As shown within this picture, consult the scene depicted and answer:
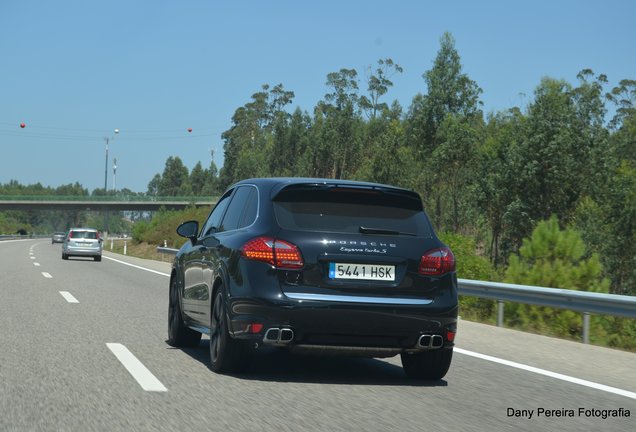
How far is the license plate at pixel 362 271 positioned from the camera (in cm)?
684

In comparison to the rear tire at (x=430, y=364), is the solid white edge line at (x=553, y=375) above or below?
below

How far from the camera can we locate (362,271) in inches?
271

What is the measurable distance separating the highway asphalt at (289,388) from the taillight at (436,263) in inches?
36.0

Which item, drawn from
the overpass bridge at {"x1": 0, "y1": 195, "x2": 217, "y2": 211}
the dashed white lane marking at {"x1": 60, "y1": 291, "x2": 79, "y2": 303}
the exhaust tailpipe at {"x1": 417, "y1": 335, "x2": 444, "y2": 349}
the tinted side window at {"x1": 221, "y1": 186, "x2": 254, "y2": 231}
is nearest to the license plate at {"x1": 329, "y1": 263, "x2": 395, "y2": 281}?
the exhaust tailpipe at {"x1": 417, "y1": 335, "x2": 444, "y2": 349}

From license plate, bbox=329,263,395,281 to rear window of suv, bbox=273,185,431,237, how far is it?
0.31 meters

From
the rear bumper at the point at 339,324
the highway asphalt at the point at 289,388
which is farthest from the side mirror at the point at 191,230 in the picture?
the rear bumper at the point at 339,324

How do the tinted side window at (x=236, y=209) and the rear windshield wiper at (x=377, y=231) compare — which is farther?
the tinted side window at (x=236, y=209)

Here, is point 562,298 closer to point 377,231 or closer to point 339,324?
point 377,231

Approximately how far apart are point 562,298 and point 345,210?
16.7 ft

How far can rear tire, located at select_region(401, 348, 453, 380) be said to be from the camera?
743 cm

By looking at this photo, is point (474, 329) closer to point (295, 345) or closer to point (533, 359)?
point (533, 359)

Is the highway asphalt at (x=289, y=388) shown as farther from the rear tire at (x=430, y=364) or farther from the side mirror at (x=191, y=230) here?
the side mirror at (x=191, y=230)

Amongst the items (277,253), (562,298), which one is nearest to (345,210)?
(277,253)

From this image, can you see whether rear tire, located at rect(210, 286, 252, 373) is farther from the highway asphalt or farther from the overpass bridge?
the overpass bridge
